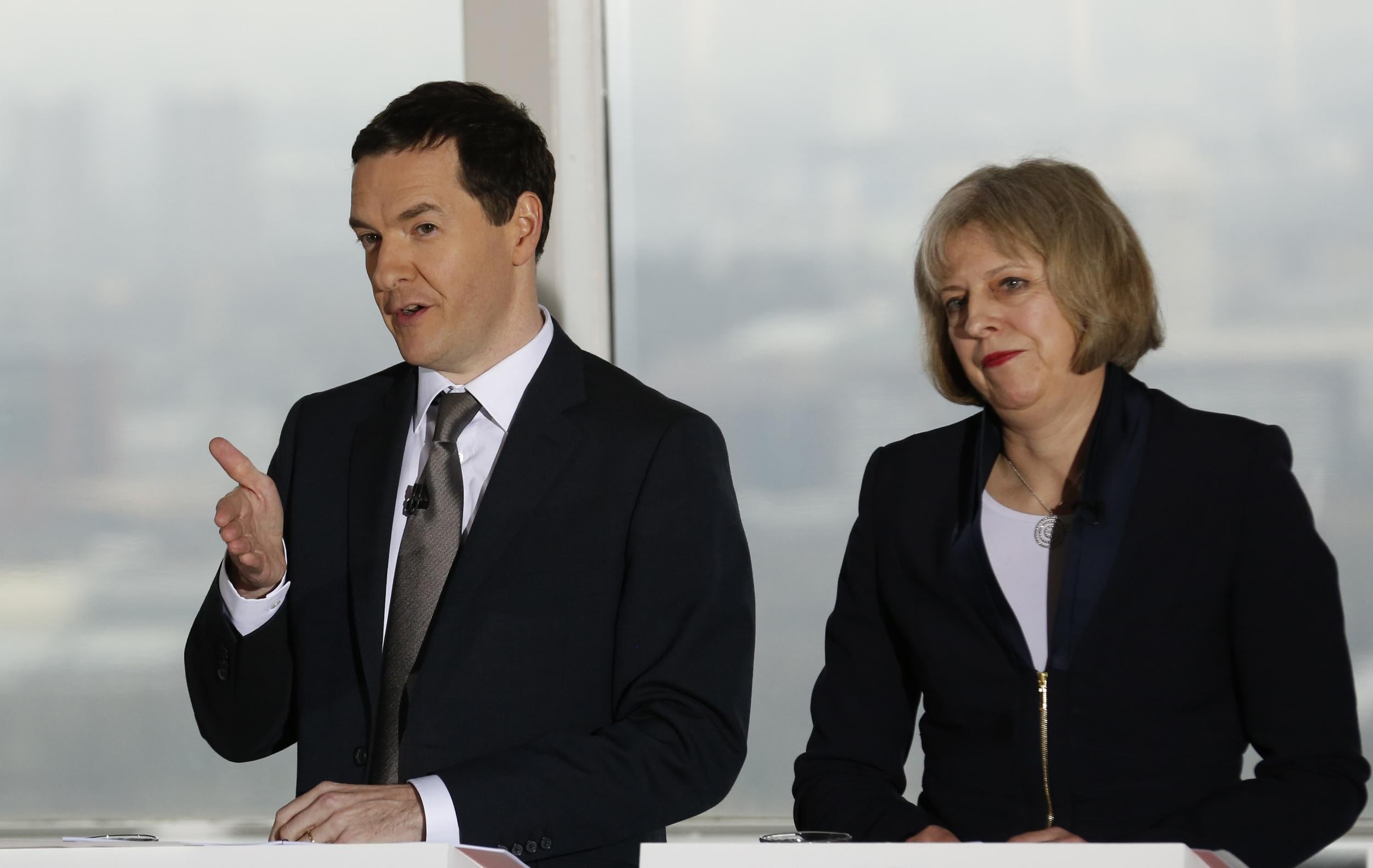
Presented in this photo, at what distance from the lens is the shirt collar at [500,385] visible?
2.29m

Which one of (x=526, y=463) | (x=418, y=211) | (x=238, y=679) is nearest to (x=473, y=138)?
(x=418, y=211)

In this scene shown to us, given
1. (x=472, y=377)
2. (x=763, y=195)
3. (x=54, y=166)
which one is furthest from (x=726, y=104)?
(x=54, y=166)

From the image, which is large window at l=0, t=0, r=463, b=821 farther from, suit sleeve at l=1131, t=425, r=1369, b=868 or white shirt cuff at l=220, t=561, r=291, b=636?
suit sleeve at l=1131, t=425, r=1369, b=868

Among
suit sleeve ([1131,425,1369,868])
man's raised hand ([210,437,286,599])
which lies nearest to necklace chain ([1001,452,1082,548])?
suit sleeve ([1131,425,1369,868])

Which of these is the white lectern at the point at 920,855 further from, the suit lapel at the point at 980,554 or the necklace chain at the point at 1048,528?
the necklace chain at the point at 1048,528

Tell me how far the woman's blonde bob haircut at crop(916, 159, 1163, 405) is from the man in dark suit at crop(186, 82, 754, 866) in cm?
51

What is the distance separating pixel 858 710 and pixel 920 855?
2.98 ft

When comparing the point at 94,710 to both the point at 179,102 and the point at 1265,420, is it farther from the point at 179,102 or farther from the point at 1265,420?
the point at 1265,420

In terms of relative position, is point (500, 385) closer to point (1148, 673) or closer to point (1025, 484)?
point (1025, 484)

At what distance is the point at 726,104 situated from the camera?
3.22 metres

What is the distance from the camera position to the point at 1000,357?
2176 mm

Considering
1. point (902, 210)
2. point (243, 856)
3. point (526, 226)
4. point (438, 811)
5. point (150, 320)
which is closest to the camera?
point (243, 856)

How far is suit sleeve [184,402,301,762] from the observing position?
7.30 feet

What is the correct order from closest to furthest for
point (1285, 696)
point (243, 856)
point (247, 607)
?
point (243, 856) < point (1285, 696) < point (247, 607)
